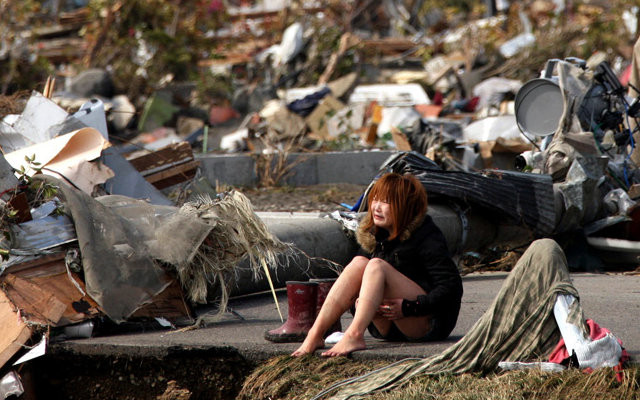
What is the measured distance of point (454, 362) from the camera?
339cm

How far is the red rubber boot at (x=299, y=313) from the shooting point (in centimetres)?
399

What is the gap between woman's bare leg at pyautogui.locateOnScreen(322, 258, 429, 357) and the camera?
361cm

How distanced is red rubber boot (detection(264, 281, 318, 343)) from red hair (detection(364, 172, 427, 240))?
51 cm

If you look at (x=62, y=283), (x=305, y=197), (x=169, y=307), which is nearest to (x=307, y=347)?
(x=169, y=307)

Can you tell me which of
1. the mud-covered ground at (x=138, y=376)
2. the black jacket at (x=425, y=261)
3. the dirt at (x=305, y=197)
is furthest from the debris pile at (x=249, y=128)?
the black jacket at (x=425, y=261)

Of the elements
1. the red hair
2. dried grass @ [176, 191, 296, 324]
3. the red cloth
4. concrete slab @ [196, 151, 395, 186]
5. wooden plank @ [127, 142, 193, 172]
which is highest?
the red hair

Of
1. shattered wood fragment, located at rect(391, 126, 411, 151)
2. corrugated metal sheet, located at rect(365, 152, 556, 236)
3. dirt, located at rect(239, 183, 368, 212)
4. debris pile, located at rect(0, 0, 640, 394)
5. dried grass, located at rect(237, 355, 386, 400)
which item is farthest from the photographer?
shattered wood fragment, located at rect(391, 126, 411, 151)

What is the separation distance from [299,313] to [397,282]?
556 mm

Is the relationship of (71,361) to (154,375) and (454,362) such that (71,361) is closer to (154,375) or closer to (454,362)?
(154,375)

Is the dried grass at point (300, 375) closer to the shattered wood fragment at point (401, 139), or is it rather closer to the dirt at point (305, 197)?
the dirt at point (305, 197)

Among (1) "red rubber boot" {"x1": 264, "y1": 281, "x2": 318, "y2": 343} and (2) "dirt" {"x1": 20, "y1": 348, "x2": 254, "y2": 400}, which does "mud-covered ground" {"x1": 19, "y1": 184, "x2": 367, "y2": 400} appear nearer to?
(2) "dirt" {"x1": 20, "y1": 348, "x2": 254, "y2": 400}

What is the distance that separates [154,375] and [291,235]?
5.46ft

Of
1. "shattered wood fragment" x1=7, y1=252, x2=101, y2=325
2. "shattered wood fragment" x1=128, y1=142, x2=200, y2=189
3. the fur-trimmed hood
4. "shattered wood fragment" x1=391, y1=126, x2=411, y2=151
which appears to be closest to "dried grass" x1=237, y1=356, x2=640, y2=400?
the fur-trimmed hood

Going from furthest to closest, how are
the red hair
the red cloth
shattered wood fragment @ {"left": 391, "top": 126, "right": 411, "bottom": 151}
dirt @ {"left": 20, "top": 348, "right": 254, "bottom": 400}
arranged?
shattered wood fragment @ {"left": 391, "top": 126, "right": 411, "bottom": 151}
dirt @ {"left": 20, "top": 348, "right": 254, "bottom": 400}
the red hair
the red cloth
